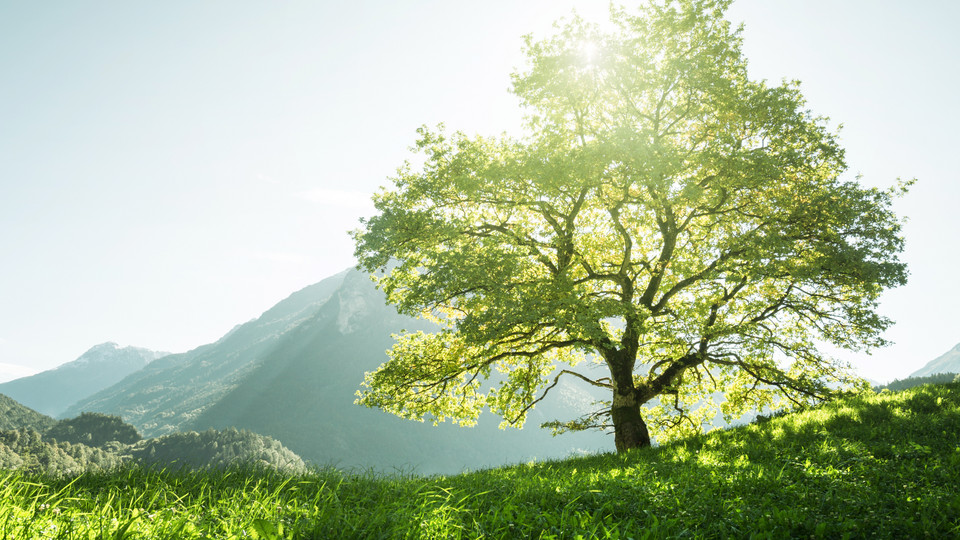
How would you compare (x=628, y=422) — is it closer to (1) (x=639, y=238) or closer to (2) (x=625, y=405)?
(2) (x=625, y=405)

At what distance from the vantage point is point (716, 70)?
1471 cm

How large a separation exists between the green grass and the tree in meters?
5.41

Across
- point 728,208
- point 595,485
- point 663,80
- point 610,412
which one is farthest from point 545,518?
point 663,80

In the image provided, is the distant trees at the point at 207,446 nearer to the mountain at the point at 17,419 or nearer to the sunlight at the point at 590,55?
the mountain at the point at 17,419

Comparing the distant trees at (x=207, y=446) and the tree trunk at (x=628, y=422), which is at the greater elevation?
the tree trunk at (x=628, y=422)

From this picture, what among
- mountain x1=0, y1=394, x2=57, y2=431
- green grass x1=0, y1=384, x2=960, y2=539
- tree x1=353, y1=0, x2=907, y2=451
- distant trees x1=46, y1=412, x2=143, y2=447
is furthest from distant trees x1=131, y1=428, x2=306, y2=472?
green grass x1=0, y1=384, x2=960, y2=539

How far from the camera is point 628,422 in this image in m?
15.9

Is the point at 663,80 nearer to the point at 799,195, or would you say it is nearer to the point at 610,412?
the point at 799,195

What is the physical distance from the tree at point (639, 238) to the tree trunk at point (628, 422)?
0.26 feet

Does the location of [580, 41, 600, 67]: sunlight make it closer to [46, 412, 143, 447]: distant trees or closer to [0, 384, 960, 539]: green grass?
[0, 384, 960, 539]: green grass

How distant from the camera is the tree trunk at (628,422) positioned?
15531 mm

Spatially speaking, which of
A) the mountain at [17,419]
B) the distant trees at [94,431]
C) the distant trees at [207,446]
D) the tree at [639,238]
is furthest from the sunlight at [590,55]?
the mountain at [17,419]

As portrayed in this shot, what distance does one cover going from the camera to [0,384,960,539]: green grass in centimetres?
391

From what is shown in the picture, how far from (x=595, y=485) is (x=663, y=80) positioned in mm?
13701
